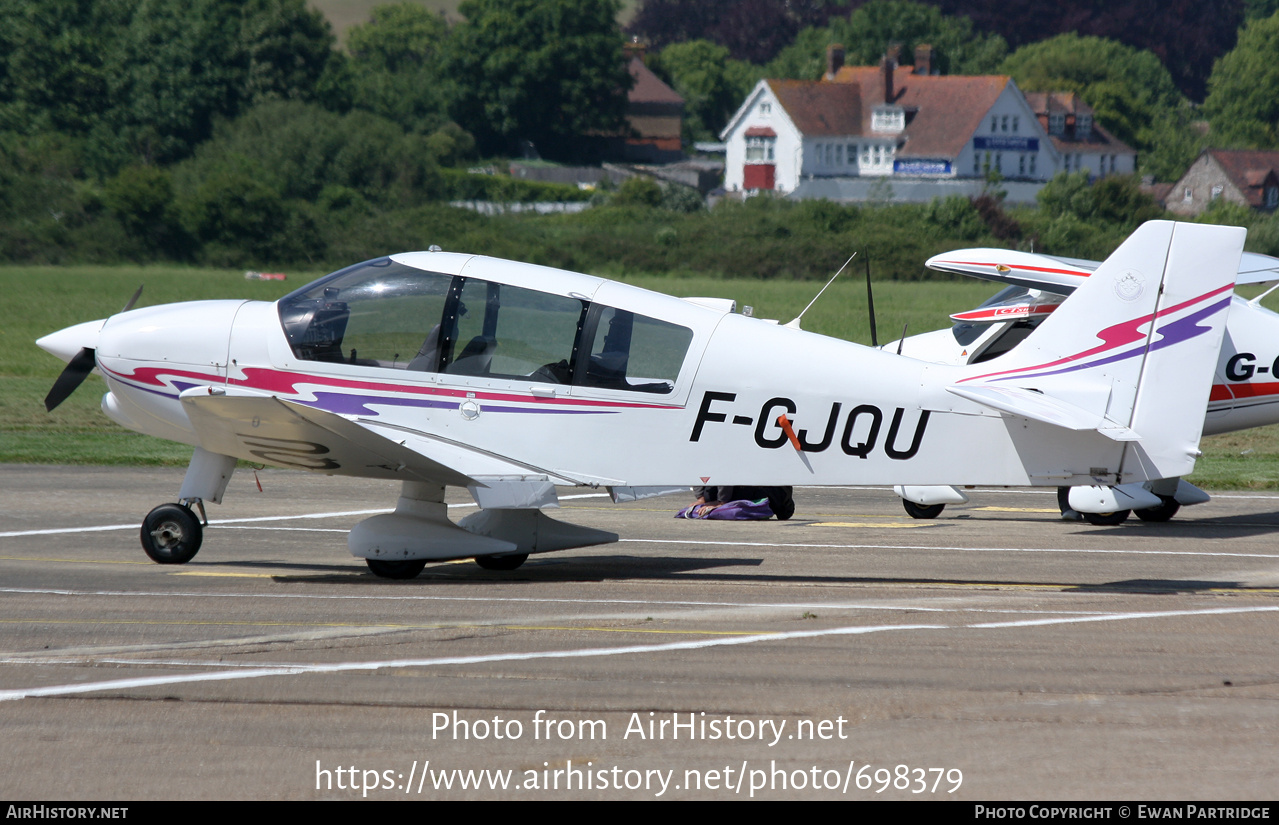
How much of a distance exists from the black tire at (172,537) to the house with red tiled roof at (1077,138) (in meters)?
106

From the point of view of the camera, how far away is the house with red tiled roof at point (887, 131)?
10269 centimetres

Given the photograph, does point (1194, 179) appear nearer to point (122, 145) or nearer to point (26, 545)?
point (122, 145)

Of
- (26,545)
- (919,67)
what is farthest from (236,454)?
(919,67)

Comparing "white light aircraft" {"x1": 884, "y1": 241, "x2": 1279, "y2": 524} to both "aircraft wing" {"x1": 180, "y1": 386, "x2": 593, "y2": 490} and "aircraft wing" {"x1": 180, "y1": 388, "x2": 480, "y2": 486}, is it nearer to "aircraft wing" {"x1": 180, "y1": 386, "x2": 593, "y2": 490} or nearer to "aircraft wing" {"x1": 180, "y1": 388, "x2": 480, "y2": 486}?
"aircraft wing" {"x1": 180, "y1": 386, "x2": 593, "y2": 490}

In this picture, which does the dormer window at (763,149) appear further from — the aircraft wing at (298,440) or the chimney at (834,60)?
the aircraft wing at (298,440)

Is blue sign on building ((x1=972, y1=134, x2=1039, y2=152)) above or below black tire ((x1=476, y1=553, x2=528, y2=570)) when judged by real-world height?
below

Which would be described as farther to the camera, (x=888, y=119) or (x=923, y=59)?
(x=923, y=59)

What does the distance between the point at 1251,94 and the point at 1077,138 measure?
50.3 feet

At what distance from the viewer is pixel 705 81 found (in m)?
153

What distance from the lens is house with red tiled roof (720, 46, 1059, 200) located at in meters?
103

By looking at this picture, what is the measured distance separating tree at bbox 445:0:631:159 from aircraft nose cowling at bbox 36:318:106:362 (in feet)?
343

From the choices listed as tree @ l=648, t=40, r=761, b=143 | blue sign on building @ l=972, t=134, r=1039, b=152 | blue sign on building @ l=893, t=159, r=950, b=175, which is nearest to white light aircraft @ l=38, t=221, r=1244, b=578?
blue sign on building @ l=893, t=159, r=950, b=175

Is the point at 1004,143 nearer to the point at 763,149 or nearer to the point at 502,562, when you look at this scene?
the point at 763,149

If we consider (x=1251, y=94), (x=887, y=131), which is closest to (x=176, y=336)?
(x=887, y=131)
